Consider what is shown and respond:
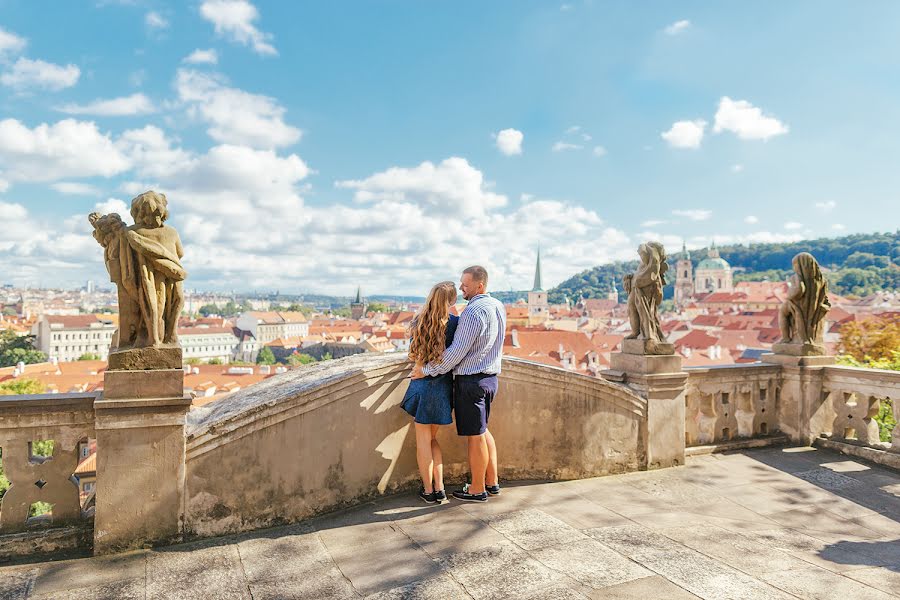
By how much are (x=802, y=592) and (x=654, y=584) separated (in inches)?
27.9

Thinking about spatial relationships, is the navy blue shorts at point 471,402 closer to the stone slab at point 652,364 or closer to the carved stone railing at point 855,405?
the stone slab at point 652,364

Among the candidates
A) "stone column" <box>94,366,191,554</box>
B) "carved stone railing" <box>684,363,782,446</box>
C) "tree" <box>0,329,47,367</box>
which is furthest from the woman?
"tree" <box>0,329,47,367</box>

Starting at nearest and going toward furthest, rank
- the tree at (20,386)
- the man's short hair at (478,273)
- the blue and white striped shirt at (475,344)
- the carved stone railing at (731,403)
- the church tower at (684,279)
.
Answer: the blue and white striped shirt at (475,344)
the man's short hair at (478,273)
the carved stone railing at (731,403)
the tree at (20,386)
the church tower at (684,279)

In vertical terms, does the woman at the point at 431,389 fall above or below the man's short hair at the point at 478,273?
below

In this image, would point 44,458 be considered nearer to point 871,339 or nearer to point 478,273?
point 478,273

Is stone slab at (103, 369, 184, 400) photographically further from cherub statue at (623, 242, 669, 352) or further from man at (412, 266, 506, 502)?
cherub statue at (623, 242, 669, 352)

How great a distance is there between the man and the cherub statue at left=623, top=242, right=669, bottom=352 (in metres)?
1.91

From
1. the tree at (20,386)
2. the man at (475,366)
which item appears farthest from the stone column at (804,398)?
the tree at (20,386)

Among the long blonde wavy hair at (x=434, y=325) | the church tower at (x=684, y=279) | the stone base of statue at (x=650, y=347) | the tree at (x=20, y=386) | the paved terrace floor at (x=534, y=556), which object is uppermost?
the church tower at (x=684, y=279)

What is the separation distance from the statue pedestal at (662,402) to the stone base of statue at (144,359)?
4.04 meters

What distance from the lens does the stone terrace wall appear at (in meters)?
3.59

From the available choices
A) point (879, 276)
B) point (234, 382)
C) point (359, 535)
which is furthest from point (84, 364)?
point (879, 276)

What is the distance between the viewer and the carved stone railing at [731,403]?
5.92 m

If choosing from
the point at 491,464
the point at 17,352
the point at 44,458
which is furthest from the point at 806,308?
the point at 17,352
